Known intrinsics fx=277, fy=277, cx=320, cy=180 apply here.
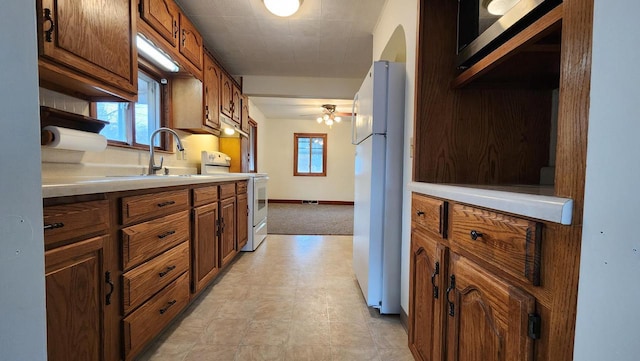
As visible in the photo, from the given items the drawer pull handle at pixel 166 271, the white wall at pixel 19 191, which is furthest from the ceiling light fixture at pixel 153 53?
the white wall at pixel 19 191

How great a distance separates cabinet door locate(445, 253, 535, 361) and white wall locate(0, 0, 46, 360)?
36.5 inches

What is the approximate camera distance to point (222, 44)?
304 cm

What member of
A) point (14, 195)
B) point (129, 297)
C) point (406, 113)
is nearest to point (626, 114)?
point (14, 195)

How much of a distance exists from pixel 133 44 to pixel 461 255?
1.98 metres

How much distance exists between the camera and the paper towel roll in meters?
1.33

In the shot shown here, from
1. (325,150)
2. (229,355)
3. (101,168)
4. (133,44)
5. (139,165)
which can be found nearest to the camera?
(229,355)

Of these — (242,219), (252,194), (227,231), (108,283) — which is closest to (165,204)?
(108,283)

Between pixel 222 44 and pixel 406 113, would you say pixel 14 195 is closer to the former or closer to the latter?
pixel 406 113

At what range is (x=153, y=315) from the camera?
135 centimetres

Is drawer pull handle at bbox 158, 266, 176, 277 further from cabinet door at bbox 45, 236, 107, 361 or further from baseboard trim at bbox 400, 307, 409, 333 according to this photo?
baseboard trim at bbox 400, 307, 409, 333

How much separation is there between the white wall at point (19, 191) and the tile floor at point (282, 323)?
3.67ft

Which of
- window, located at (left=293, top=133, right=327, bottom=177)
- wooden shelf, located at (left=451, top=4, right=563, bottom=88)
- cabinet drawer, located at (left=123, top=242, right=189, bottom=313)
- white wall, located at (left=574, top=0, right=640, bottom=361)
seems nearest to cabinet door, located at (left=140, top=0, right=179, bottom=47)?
cabinet drawer, located at (left=123, top=242, right=189, bottom=313)

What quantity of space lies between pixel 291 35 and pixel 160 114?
147cm

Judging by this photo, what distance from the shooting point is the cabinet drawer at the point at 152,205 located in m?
1.17
